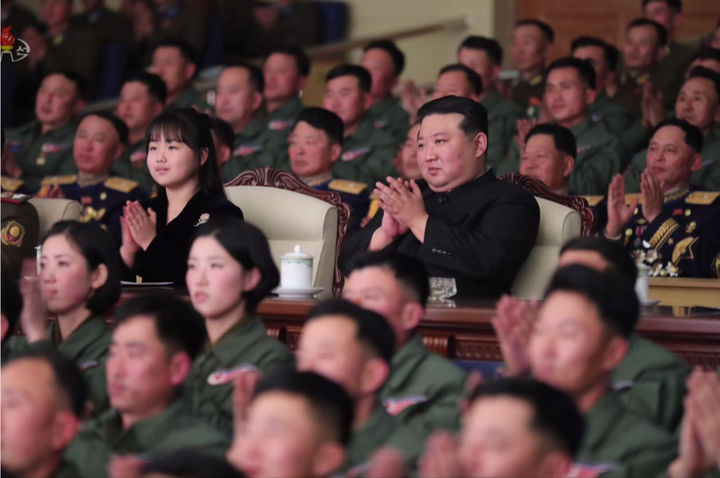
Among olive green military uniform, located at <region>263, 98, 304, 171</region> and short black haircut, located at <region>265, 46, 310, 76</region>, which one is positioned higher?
short black haircut, located at <region>265, 46, 310, 76</region>

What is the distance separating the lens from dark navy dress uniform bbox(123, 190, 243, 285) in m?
4.04

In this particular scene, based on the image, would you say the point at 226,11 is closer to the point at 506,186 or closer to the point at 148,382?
the point at 506,186

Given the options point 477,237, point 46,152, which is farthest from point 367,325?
point 46,152

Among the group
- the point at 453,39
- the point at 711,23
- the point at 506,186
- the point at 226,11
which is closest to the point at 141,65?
the point at 226,11

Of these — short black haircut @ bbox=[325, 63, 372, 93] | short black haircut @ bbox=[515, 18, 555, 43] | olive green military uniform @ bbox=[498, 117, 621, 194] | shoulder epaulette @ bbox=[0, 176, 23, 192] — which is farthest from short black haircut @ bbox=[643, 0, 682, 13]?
shoulder epaulette @ bbox=[0, 176, 23, 192]

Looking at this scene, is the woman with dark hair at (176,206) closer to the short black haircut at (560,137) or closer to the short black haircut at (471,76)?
the short black haircut at (560,137)

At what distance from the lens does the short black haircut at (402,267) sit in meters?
2.91

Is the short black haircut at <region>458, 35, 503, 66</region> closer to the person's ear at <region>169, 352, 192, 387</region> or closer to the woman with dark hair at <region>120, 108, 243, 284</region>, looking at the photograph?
the woman with dark hair at <region>120, 108, 243, 284</region>

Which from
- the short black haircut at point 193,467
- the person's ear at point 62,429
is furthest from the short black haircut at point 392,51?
the short black haircut at point 193,467

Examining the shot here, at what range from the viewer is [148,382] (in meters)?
2.67

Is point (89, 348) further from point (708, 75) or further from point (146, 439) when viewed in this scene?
point (708, 75)

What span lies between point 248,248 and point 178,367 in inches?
15.2

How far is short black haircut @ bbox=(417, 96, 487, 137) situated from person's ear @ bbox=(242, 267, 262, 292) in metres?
1.14

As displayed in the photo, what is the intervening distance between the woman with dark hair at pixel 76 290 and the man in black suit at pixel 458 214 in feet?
2.85
